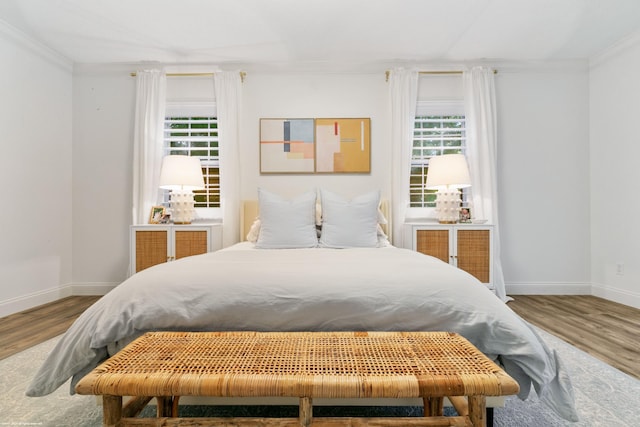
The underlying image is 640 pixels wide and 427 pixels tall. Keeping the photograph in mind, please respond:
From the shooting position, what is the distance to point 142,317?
1.40 metres

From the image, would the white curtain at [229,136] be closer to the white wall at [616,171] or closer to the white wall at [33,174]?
the white wall at [33,174]

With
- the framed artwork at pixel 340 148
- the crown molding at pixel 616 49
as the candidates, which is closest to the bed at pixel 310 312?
the framed artwork at pixel 340 148

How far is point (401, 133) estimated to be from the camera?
3793 mm

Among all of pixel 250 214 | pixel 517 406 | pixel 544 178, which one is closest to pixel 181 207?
pixel 250 214

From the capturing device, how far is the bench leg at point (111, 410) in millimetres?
1044

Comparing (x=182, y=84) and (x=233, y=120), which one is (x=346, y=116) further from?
(x=182, y=84)

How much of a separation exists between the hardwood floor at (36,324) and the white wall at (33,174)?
188 millimetres

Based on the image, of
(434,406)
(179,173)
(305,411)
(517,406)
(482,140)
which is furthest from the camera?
(482,140)

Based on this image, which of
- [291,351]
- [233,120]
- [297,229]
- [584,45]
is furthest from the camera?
[233,120]

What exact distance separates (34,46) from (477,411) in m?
4.66

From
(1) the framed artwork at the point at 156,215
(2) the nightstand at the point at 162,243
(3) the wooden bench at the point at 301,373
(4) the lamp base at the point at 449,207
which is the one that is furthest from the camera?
(1) the framed artwork at the point at 156,215

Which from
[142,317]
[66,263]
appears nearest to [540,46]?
[142,317]

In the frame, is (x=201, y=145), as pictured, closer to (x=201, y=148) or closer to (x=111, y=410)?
(x=201, y=148)

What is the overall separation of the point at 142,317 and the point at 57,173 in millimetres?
3277
